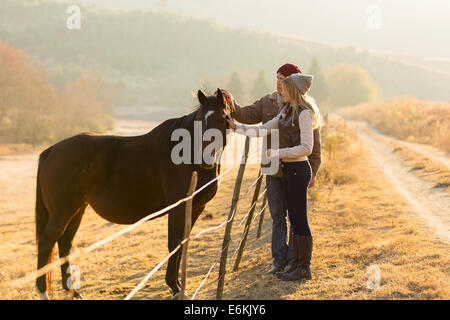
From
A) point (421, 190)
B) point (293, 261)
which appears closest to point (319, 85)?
point (421, 190)

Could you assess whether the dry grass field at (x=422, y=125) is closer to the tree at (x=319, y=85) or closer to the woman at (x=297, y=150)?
the woman at (x=297, y=150)

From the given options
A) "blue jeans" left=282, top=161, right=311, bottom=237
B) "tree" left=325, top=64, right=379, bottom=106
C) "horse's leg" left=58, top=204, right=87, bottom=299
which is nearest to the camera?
"blue jeans" left=282, top=161, right=311, bottom=237

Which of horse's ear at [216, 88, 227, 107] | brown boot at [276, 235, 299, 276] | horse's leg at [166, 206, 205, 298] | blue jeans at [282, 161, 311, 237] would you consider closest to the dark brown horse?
horse's leg at [166, 206, 205, 298]

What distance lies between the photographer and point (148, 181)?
14.9ft

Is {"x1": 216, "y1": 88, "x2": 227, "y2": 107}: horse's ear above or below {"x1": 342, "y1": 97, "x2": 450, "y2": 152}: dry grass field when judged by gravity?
above

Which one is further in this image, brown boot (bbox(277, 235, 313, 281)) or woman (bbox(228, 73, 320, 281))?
brown boot (bbox(277, 235, 313, 281))

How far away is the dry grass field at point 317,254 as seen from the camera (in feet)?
14.3

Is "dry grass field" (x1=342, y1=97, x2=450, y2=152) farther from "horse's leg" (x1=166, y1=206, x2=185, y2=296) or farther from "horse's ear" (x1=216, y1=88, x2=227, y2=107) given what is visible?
"horse's leg" (x1=166, y1=206, x2=185, y2=296)

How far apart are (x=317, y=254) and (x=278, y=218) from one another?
1.16m

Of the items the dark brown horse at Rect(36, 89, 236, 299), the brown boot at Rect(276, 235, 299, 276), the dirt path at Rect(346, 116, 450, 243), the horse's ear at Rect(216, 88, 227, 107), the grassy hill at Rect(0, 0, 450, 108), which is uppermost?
the grassy hill at Rect(0, 0, 450, 108)

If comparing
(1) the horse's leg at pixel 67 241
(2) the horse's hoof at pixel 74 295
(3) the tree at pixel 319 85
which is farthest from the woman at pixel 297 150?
(3) the tree at pixel 319 85

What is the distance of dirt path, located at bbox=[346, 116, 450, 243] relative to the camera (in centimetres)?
677

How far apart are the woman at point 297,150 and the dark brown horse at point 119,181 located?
0.68 metres

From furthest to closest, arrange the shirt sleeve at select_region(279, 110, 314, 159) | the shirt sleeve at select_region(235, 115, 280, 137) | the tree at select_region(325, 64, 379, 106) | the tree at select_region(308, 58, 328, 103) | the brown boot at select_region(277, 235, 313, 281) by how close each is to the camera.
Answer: the tree at select_region(325, 64, 379, 106) → the tree at select_region(308, 58, 328, 103) → the shirt sleeve at select_region(235, 115, 280, 137) → the brown boot at select_region(277, 235, 313, 281) → the shirt sleeve at select_region(279, 110, 314, 159)
